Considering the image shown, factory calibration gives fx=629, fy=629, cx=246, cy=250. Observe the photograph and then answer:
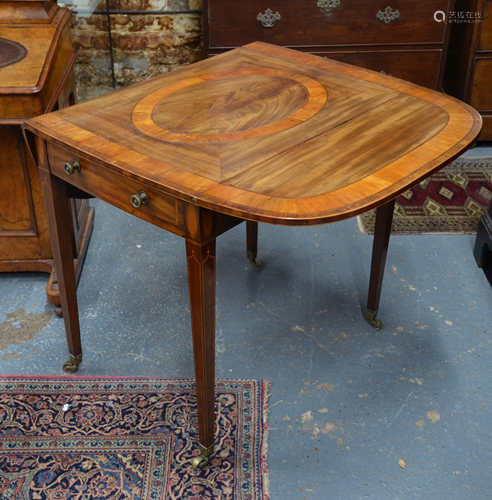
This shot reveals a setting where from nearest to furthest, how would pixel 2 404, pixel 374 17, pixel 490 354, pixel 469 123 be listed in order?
1. pixel 469 123
2. pixel 2 404
3. pixel 490 354
4. pixel 374 17

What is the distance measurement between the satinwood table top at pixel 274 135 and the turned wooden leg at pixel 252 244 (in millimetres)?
770

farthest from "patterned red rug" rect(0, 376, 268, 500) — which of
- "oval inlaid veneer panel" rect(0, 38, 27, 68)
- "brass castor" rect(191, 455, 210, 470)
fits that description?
"oval inlaid veneer panel" rect(0, 38, 27, 68)

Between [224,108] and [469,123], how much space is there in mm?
741

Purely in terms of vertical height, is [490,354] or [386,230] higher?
[386,230]

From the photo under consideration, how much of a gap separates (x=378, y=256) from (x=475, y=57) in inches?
72.9

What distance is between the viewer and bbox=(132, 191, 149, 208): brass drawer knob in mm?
1646

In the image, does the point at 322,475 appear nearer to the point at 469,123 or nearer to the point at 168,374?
the point at 168,374

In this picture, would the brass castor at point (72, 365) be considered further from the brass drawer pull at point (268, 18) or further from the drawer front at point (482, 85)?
the drawer front at point (482, 85)

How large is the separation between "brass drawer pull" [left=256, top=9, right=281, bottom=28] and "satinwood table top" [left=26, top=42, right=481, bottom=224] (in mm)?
1142

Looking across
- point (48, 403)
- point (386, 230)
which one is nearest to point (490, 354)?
point (386, 230)

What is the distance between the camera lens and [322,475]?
1954 millimetres

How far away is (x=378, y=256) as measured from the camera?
2.40 meters

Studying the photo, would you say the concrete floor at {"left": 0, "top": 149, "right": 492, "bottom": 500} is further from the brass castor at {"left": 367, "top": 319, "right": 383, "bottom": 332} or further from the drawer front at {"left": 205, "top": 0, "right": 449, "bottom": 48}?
the drawer front at {"left": 205, "top": 0, "right": 449, "bottom": 48}

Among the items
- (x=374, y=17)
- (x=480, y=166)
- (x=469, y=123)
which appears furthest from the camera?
(x=480, y=166)
